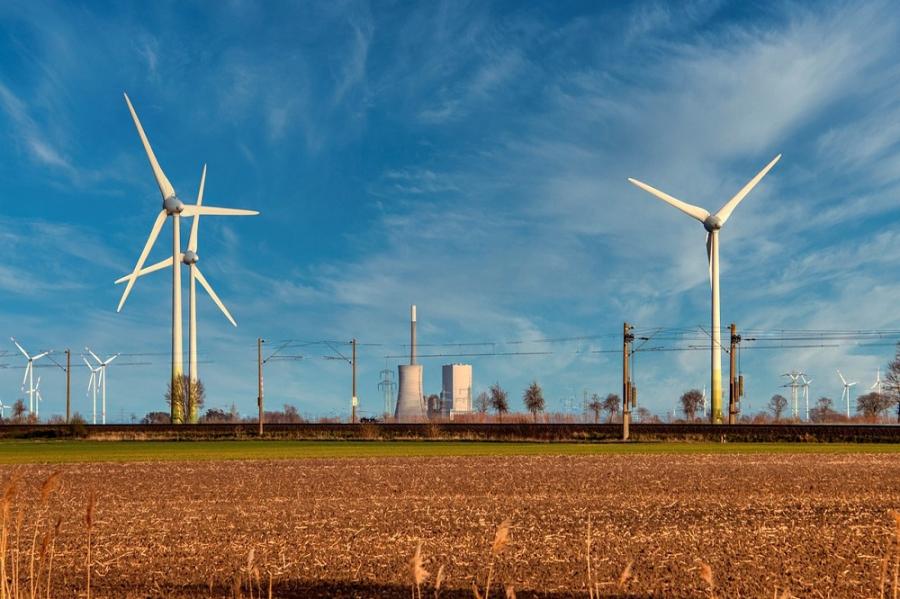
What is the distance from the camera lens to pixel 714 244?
75.2 m

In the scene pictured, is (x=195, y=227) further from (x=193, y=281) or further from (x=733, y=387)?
(x=733, y=387)

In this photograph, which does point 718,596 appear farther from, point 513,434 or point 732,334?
point 732,334

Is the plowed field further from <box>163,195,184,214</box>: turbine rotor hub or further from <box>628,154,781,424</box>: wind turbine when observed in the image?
<box>163,195,184,214</box>: turbine rotor hub

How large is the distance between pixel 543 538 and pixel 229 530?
5.31 metres

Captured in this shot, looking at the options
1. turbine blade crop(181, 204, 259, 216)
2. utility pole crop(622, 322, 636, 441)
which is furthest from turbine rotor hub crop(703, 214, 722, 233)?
turbine blade crop(181, 204, 259, 216)

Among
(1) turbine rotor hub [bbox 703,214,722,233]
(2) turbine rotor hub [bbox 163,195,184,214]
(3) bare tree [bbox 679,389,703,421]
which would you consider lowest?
(3) bare tree [bbox 679,389,703,421]

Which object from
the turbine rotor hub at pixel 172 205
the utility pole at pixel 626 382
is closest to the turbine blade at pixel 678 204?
the utility pole at pixel 626 382

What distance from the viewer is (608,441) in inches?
2128

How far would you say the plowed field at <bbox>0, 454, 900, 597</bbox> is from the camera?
1141 centimetres

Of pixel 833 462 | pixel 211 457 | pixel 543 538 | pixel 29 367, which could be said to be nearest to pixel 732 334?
pixel 833 462

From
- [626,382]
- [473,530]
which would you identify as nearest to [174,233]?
[626,382]

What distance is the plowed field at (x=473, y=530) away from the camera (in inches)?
449

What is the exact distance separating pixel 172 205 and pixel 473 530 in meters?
73.3

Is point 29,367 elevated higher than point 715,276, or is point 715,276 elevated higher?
point 715,276
